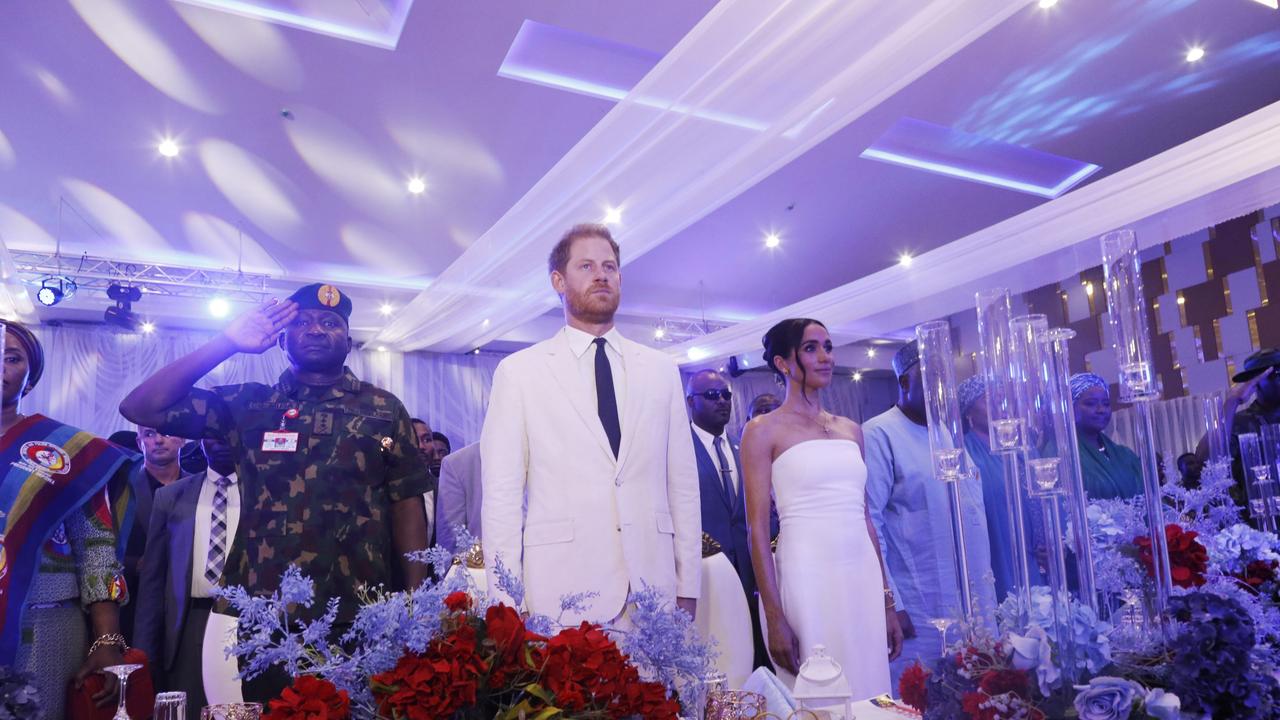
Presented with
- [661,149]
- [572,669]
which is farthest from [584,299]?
[661,149]

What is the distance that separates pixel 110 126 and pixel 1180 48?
7558mm

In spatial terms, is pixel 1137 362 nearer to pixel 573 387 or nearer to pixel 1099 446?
pixel 573 387

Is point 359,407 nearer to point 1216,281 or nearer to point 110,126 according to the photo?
point 110,126

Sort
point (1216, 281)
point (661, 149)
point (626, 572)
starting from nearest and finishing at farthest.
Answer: point (626, 572)
point (661, 149)
point (1216, 281)

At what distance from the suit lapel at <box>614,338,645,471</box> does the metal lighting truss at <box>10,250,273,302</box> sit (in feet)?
24.7

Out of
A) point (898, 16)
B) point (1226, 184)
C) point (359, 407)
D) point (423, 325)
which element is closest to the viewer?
point (359, 407)

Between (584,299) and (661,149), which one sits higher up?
(661,149)

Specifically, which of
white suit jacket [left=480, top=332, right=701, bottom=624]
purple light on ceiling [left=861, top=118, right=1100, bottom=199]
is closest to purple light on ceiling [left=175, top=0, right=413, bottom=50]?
white suit jacket [left=480, top=332, right=701, bottom=624]

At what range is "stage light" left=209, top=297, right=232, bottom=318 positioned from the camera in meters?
8.78

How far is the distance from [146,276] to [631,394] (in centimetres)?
808

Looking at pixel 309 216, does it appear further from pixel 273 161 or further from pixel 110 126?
pixel 110 126

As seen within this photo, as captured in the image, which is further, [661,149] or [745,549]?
[661,149]

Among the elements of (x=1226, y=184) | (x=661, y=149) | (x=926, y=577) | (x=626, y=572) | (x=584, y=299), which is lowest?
(x=926, y=577)

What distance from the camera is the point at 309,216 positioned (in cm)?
781
